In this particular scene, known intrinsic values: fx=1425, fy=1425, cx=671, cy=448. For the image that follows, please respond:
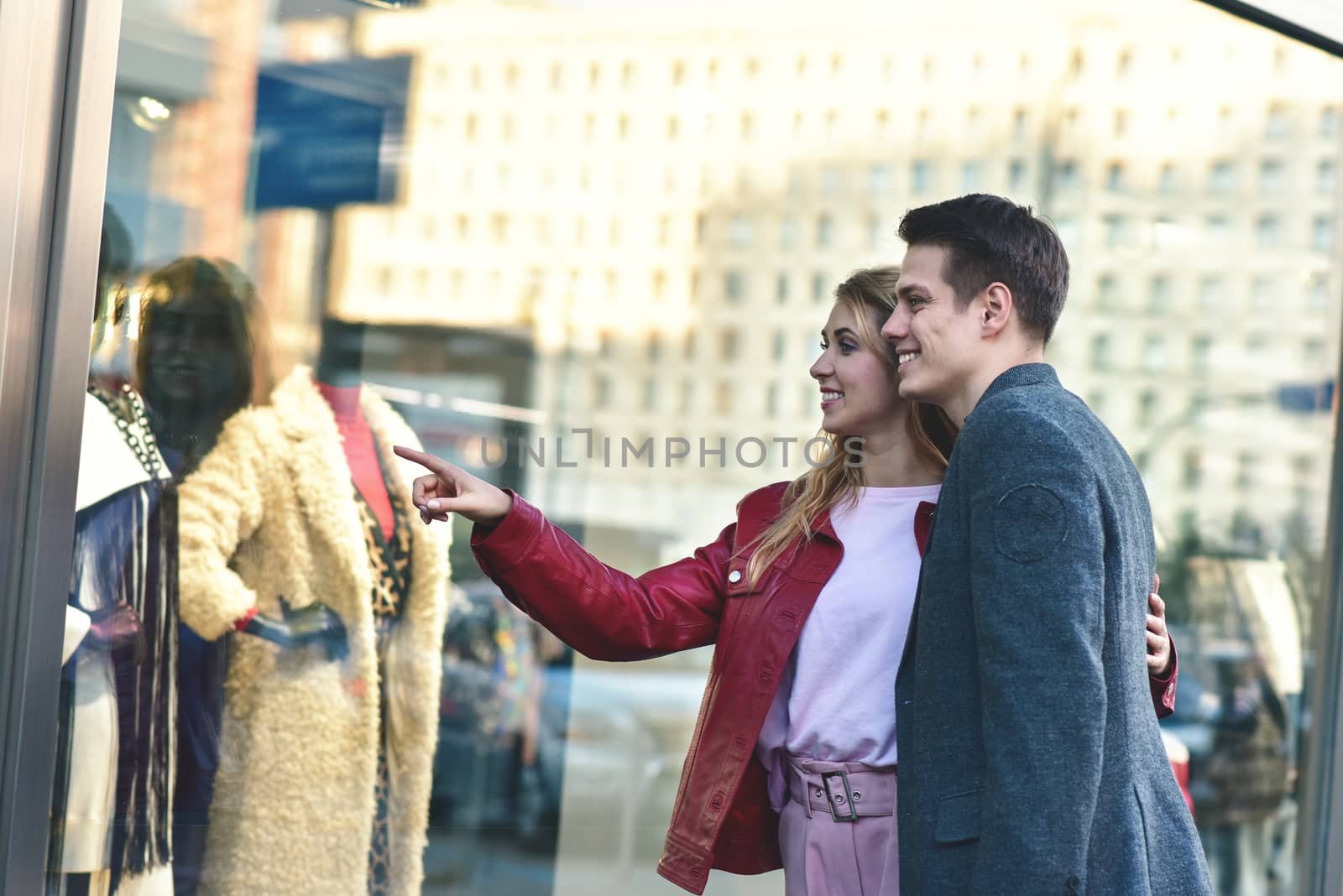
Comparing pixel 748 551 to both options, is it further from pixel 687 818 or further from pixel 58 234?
pixel 58 234

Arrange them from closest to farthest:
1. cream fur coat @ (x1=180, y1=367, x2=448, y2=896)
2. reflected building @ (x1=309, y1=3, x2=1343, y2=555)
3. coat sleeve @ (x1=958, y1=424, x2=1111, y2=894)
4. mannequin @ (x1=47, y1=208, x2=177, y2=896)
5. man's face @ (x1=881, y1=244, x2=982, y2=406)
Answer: coat sleeve @ (x1=958, y1=424, x2=1111, y2=894), man's face @ (x1=881, y1=244, x2=982, y2=406), mannequin @ (x1=47, y1=208, x2=177, y2=896), cream fur coat @ (x1=180, y1=367, x2=448, y2=896), reflected building @ (x1=309, y1=3, x2=1343, y2=555)

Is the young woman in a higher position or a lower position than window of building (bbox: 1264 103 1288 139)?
lower

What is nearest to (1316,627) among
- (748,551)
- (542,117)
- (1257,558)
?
(1257,558)

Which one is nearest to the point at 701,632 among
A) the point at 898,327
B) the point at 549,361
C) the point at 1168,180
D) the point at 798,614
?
the point at 798,614

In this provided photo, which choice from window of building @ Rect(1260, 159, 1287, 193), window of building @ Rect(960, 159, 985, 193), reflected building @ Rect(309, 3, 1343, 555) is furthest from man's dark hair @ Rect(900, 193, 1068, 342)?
window of building @ Rect(1260, 159, 1287, 193)

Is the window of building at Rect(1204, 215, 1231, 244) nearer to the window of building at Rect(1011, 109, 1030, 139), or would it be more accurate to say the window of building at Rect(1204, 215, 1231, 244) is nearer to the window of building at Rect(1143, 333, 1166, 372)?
the window of building at Rect(1143, 333, 1166, 372)

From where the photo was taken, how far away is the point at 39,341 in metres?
1.70

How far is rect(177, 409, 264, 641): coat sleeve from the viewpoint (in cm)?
259

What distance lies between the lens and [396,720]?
2.96 meters

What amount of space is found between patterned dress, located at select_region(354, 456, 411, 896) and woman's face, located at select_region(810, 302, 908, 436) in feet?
3.69

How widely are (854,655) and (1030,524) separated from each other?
20.6 inches

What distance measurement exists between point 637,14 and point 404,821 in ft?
7.10

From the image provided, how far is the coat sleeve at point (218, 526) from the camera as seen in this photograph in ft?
8.49

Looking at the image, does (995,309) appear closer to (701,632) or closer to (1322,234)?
(701,632)
